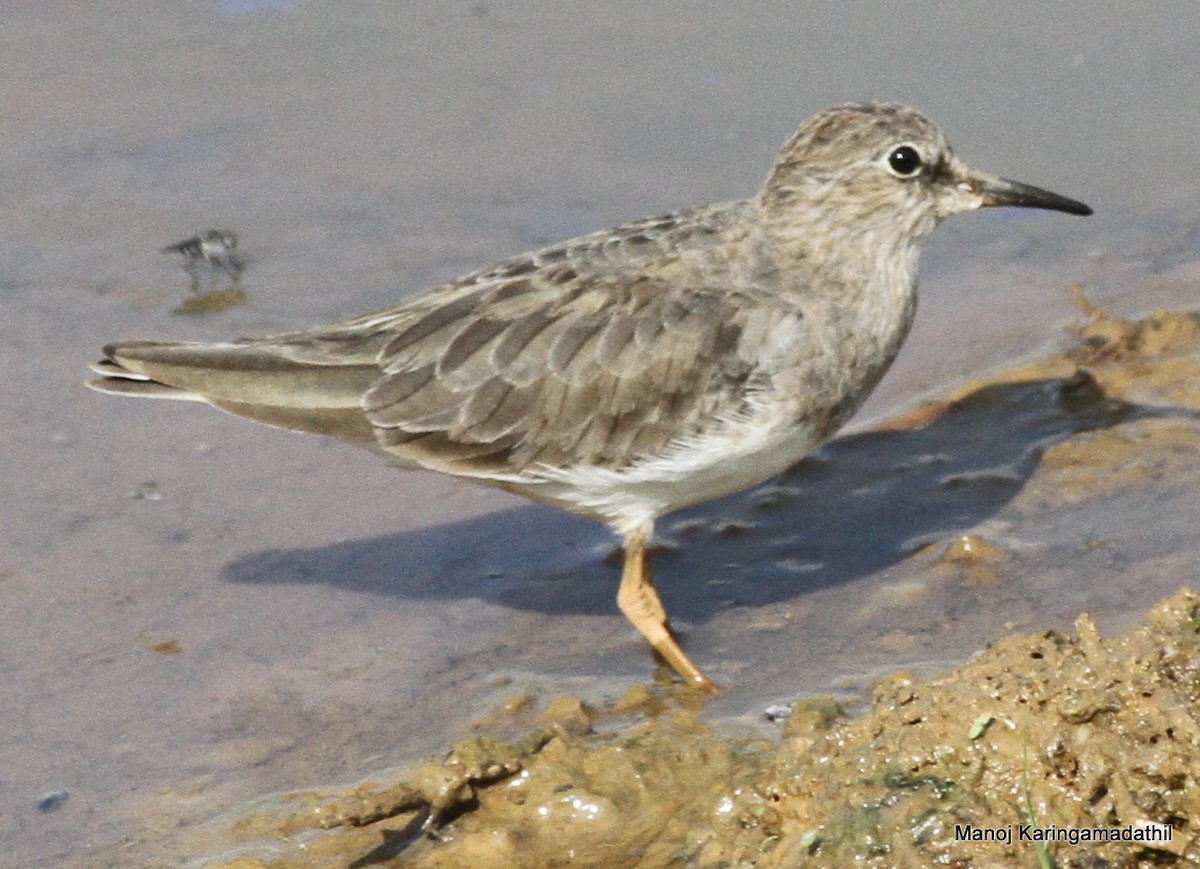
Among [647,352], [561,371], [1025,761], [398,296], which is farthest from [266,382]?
[1025,761]

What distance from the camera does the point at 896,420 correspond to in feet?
25.2

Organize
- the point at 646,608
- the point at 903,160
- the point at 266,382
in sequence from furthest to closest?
the point at 903,160 < the point at 266,382 < the point at 646,608

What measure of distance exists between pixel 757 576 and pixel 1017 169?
3.67m

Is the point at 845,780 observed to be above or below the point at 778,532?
above

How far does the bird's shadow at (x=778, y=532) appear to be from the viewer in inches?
264

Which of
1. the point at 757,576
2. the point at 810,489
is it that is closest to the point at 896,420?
the point at 810,489

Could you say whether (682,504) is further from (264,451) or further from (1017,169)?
(1017,169)

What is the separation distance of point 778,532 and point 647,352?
45.5 inches

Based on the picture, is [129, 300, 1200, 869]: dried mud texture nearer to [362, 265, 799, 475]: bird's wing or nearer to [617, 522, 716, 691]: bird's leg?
[617, 522, 716, 691]: bird's leg

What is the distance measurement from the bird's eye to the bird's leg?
1718 mm

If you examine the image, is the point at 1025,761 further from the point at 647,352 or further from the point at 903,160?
the point at 903,160

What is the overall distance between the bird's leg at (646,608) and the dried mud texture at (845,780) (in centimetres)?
19

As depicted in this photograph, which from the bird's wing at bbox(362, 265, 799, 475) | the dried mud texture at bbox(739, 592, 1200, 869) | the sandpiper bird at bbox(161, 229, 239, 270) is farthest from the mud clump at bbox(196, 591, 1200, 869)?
the sandpiper bird at bbox(161, 229, 239, 270)

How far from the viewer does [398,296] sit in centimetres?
844
